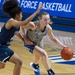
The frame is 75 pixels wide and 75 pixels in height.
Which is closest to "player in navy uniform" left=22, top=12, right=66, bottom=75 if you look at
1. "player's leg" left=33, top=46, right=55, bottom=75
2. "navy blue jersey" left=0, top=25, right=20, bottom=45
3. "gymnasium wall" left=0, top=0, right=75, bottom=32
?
"player's leg" left=33, top=46, right=55, bottom=75

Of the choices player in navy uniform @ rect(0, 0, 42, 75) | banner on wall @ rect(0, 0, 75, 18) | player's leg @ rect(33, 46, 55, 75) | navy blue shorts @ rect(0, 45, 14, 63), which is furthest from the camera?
banner on wall @ rect(0, 0, 75, 18)

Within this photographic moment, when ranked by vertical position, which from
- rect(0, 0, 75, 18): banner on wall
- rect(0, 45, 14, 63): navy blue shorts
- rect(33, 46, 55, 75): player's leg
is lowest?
rect(33, 46, 55, 75): player's leg

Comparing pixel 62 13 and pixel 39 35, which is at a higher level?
pixel 39 35

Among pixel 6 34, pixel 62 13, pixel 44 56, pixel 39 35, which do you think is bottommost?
pixel 44 56

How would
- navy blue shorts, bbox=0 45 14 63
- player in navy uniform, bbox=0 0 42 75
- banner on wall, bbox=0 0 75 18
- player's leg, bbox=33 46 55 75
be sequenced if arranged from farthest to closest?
banner on wall, bbox=0 0 75 18, player's leg, bbox=33 46 55 75, navy blue shorts, bbox=0 45 14 63, player in navy uniform, bbox=0 0 42 75

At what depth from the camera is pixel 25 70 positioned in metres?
5.64

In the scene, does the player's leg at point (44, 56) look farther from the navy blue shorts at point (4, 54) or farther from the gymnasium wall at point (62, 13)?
the gymnasium wall at point (62, 13)

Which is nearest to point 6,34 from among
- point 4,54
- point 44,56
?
point 4,54

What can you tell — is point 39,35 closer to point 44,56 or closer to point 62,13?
point 44,56

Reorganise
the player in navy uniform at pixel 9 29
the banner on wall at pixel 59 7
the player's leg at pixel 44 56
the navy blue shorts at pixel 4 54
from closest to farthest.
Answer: the player in navy uniform at pixel 9 29 → the navy blue shorts at pixel 4 54 → the player's leg at pixel 44 56 → the banner on wall at pixel 59 7

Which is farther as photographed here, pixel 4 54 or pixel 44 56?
pixel 44 56

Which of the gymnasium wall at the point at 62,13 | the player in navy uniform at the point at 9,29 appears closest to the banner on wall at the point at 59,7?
the gymnasium wall at the point at 62,13

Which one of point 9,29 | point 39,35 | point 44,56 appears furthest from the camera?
point 39,35

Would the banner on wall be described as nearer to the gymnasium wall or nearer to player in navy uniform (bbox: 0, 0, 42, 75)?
the gymnasium wall
